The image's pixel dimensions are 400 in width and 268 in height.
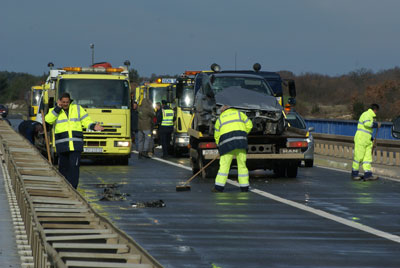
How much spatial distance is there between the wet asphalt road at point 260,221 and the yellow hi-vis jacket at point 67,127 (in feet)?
3.39

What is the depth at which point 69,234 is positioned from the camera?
9.41 m

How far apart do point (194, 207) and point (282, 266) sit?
597 cm

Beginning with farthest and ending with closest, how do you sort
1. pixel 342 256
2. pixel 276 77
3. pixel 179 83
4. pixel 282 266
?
pixel 179 83 < pixel 276 77 < pixel 342 256 < pixel 282 266

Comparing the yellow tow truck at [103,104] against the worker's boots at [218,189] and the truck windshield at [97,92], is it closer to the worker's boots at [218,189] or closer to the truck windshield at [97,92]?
the truck windshield at [97,92]

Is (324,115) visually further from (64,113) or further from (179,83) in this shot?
(64,113)

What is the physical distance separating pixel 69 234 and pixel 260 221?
4.58m

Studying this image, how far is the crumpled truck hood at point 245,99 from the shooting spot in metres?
21.9

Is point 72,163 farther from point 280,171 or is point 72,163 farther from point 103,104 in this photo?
point 103,104

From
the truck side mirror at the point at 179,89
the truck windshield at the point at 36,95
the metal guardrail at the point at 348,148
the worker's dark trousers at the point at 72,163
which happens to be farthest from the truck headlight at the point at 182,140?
the truck windshield at the point at 36,95

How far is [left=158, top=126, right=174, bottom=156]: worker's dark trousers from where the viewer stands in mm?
31625

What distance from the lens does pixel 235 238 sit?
1161 centimetres

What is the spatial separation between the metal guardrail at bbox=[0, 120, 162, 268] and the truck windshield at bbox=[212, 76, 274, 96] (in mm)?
8874

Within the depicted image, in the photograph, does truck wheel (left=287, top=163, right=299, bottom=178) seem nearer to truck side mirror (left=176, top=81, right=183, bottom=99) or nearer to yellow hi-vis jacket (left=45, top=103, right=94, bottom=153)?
yellow hi-vis jacket (left=45, top=103, right=94, bottom=153)

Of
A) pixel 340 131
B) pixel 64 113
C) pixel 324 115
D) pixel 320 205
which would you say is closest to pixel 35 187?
pixel 64 113
